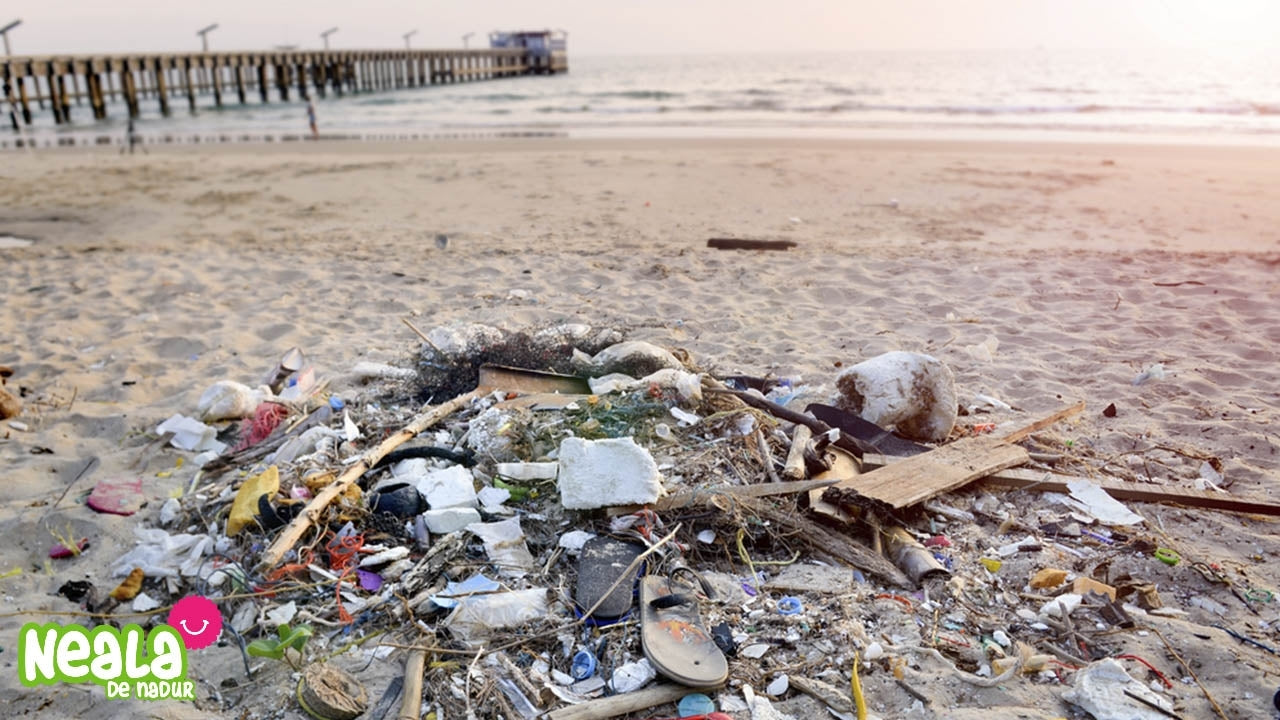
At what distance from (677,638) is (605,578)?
0.36 metres

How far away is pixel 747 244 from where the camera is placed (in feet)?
24.5

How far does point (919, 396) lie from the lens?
3785mm

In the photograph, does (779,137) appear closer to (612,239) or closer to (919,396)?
(612,239)

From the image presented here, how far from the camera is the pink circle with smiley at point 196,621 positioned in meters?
2.69

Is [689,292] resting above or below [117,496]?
above

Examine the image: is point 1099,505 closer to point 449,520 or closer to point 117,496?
point 449,520

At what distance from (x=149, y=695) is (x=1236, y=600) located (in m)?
3.54

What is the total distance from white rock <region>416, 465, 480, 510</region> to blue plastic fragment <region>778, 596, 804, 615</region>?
4.01 ft

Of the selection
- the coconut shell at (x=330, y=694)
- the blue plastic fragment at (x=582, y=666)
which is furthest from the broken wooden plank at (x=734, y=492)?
the coconut shell at (x=330, y=694)

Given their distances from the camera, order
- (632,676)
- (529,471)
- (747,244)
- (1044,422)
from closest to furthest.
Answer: (632,676)
(529,471)
(1044,422)
(747,244)

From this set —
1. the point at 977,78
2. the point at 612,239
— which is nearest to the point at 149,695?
the point at 612,239

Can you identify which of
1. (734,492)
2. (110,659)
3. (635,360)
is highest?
(635,360)

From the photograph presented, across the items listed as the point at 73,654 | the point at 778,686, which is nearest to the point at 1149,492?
the point at 778,686

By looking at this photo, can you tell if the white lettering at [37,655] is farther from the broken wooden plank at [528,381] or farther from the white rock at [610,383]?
Answer: the white rock at [610,383]
